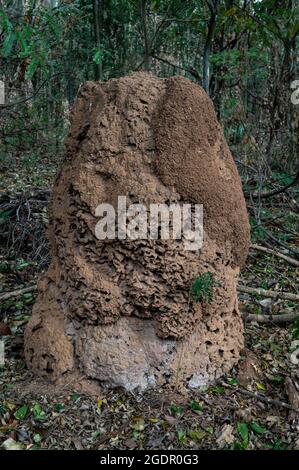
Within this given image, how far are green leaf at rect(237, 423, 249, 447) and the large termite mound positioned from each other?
0.36 m

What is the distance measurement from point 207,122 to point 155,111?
31 centimetres

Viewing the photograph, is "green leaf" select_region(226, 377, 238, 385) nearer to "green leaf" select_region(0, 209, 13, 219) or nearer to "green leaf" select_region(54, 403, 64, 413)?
"green leaf" select_region(54, 403, 64, 413)

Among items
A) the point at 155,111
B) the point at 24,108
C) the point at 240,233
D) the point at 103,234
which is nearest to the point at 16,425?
the point at 103,234

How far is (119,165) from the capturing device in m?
2.64

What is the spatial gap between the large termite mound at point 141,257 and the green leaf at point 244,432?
0.36m

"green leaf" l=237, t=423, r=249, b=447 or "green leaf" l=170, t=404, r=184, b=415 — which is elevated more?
"green leaf" l=170, t=404, r=184, b=415

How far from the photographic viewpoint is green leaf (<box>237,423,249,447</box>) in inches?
92.9

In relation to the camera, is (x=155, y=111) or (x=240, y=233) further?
(x=240, y=233)

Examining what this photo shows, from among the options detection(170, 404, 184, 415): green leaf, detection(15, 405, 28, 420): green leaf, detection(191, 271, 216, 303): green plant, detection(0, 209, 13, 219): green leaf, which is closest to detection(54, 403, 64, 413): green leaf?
detection(15, 405, 28, 420): green leaf

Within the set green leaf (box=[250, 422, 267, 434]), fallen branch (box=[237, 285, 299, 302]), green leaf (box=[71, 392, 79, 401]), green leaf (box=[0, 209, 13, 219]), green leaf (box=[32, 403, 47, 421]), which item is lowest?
green leaf (box=[250, 422, 267, 434])

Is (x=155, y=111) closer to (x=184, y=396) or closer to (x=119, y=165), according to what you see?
(x=119, y=165)

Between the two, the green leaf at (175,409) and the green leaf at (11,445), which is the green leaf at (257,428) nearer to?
the green leaf at (175,409)

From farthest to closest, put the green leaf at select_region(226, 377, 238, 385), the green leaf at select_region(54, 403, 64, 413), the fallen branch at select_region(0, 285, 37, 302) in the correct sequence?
1. the fallen branch at select_region(0, 285, 37, 302)
2. the green leaf at select_region(226, 377, 238, 385)
3. the green leaf at select_region(54, 403, 64, 413)

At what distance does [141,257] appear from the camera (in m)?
2.59
